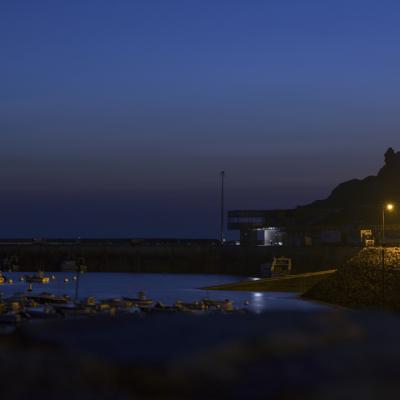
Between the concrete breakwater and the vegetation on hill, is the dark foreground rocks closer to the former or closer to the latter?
the vegetation on hill

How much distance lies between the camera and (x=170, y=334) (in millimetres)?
3646

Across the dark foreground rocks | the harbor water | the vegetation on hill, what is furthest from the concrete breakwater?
the dark foreground rocks

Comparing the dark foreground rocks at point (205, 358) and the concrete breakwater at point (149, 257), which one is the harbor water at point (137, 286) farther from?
the dark foreground rocks at point (205, 358)

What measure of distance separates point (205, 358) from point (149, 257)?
308 feet

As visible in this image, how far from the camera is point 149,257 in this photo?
317 ft

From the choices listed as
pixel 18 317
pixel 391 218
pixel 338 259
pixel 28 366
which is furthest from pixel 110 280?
pixel 28 366

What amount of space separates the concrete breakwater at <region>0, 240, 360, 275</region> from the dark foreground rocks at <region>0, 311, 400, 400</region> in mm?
81072

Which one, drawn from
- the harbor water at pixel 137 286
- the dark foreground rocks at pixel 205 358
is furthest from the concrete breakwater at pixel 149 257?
the dark foreground rocks at pixel 205 358

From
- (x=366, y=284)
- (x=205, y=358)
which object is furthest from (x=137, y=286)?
(x=205, y=358)

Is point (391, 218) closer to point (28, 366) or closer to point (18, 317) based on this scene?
point (18, 317)

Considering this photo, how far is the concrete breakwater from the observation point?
89.2 metres

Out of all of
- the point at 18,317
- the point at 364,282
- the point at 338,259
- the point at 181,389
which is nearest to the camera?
the point at 181,389

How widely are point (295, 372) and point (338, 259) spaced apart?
251 feet

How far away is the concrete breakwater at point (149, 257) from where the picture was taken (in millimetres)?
89250
